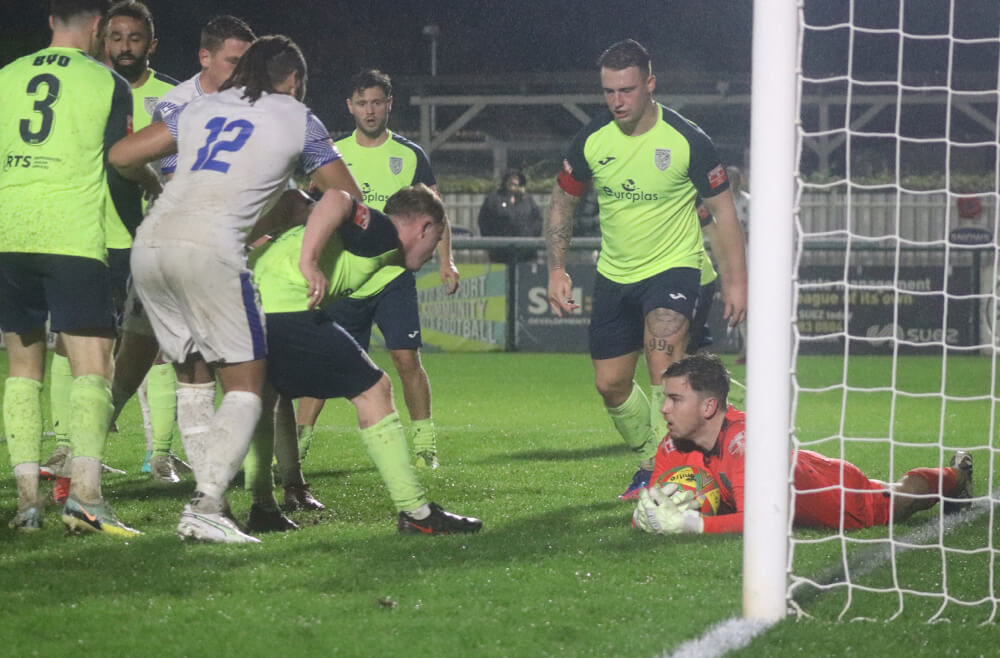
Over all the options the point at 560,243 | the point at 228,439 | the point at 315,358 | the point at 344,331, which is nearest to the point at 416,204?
the point at 344,331

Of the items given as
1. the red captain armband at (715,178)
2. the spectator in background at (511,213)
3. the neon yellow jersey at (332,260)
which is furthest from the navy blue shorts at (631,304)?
the spectator in background at (511,213)

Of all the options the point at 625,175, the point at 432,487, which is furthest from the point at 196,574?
the point at 625,175

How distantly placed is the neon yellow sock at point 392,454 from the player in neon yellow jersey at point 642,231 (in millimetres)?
1572

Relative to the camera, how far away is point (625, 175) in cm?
618

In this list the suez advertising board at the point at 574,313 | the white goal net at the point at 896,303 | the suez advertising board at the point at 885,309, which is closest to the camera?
the white goal net at the point at 896,303

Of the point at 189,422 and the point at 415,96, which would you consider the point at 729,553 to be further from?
the point at 415,96

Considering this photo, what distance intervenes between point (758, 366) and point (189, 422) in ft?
7.67

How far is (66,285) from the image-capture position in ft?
15.2

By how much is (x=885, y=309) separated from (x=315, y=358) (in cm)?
1179

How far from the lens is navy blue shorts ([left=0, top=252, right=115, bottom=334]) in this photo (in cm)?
464

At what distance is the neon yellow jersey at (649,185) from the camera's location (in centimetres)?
607

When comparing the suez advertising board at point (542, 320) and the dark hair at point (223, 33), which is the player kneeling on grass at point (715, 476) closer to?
the dark hair at point (223, 33)

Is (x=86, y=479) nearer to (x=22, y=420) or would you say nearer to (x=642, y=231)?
(x=22, y=420)

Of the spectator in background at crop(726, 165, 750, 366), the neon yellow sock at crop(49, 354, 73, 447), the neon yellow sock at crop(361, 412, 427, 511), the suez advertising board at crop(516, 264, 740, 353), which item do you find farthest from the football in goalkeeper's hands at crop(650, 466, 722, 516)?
the suez advertising board at crop(516, 264, 740, 353)
